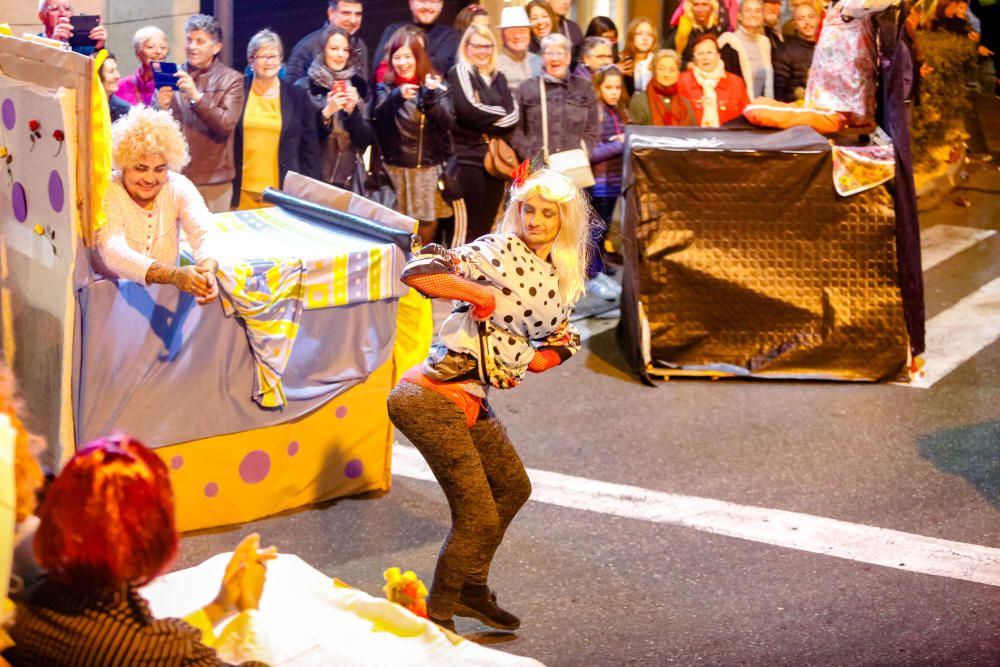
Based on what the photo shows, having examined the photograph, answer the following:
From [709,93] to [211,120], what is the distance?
3.57 metres

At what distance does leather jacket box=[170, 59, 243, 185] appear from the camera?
8031mm

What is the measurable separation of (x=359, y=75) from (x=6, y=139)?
3.40 meters

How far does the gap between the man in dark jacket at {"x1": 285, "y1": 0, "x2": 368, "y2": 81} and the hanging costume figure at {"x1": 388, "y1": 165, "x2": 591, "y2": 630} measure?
13.8 ft

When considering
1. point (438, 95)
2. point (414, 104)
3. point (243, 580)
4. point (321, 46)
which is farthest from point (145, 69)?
point (243, 580)

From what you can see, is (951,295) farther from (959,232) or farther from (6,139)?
(6,139)

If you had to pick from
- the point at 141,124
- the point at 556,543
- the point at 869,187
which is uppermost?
the point at 141,124

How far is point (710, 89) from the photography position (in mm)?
9555

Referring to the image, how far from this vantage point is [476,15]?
367 inches

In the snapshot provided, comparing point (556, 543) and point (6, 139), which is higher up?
point (6, 139)

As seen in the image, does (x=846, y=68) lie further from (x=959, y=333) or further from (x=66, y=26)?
(x=66, y=26)

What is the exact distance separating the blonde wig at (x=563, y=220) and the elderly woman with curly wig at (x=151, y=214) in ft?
4.52

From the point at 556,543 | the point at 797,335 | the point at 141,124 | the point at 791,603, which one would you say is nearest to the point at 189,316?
the point at 141,124

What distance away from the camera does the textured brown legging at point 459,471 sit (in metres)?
4.64

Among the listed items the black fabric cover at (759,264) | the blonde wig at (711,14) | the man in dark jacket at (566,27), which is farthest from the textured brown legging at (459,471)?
the blonde wig at (711,14)
